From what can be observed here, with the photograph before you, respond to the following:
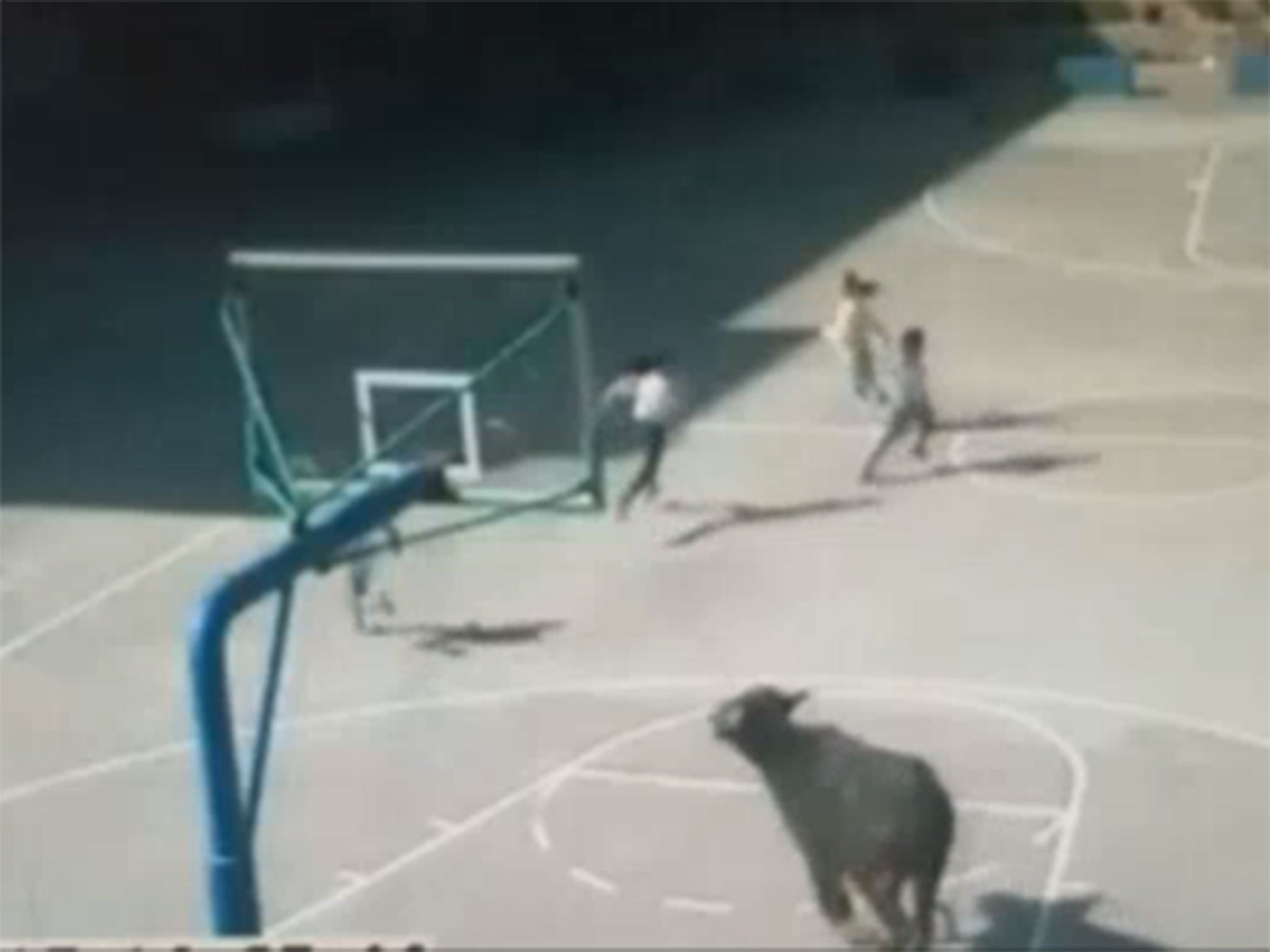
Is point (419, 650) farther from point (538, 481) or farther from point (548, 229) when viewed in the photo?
point (548, 229)

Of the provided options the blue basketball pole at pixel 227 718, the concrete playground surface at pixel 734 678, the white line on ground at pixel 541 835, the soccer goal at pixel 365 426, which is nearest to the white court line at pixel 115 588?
the concrete playground surface at pixel 734 678

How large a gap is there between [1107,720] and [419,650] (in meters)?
3.31

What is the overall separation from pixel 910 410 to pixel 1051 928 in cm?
648

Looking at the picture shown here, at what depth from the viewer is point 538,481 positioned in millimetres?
12797

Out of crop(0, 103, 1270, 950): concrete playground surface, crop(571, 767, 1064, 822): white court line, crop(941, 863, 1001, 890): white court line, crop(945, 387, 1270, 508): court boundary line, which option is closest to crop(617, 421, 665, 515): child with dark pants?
crop(0, 103, 1270, 950): concrete playground surface

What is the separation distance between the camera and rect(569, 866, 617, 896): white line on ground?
12000mm

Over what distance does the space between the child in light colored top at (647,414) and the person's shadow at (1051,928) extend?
478 centimetres

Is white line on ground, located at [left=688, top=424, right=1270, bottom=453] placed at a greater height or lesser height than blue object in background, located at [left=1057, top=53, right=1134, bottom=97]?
greater

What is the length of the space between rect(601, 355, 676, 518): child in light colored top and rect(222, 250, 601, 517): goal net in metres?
0.91

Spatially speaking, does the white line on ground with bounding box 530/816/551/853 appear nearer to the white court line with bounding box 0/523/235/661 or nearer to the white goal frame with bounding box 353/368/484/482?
the white goal frame with bounding box 353/368/484/482

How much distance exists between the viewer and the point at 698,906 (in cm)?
1176

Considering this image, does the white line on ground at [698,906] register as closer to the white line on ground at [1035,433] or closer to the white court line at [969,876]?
the white court line at [969,876]

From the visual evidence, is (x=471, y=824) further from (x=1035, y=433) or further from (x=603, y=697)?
(x=1035, y=433)

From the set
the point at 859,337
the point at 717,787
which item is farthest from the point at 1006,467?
the point at 717,787
